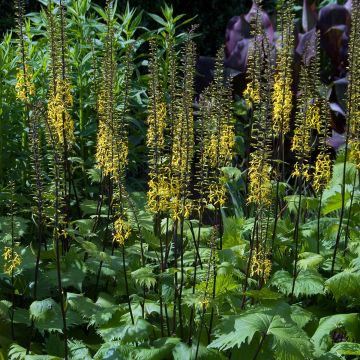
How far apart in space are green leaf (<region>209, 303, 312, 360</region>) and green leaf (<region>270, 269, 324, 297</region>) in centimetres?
54

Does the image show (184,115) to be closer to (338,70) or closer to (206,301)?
(206,301)

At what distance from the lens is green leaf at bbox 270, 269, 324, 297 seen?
4.34 metres

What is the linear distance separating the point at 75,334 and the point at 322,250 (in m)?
1.67

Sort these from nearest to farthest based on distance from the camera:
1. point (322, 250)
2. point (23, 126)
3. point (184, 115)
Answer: point (184, 115)
point (322, 250)
point (23, 126)

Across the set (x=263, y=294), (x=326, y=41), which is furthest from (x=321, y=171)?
(x=326, y=41)

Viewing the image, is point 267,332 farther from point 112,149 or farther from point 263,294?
point 112,149

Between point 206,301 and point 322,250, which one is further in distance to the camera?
point 322,250

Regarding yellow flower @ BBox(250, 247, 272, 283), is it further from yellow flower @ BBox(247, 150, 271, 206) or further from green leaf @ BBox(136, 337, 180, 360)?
green leaf @ BBox(136, 337, 180, 360)

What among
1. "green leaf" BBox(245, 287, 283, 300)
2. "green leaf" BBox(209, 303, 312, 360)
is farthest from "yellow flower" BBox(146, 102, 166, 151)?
"green leaf" BBox(209, 303, 312, 360)

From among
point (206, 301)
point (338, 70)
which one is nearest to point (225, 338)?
point (206, 301)

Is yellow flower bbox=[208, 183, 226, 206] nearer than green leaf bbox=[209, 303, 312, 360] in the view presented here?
No

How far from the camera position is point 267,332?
12.0ft

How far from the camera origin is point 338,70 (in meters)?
8.50

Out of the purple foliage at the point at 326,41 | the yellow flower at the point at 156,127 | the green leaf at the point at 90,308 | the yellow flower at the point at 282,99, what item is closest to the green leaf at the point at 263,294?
the green leaf at the point at 90,308
